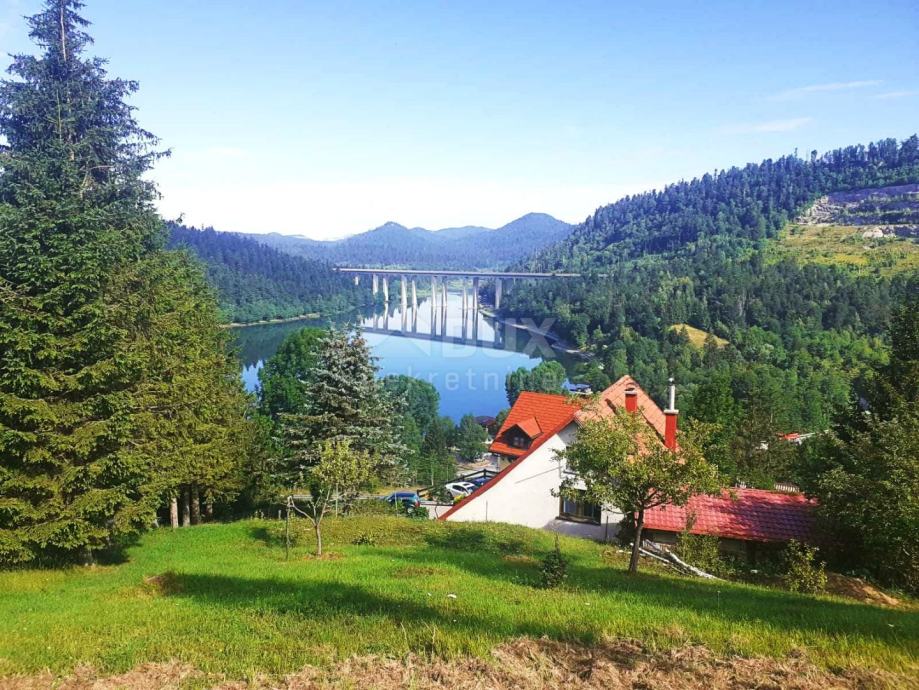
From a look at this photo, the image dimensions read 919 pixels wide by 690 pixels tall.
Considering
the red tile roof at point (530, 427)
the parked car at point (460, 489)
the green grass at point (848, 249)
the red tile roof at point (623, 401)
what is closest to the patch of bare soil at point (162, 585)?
the red tile roof at point (623, 401)

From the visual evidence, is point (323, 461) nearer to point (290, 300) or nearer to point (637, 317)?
point (637, 317)

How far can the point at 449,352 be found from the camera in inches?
3895

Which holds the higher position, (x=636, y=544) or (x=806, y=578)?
(x=636, y=544)

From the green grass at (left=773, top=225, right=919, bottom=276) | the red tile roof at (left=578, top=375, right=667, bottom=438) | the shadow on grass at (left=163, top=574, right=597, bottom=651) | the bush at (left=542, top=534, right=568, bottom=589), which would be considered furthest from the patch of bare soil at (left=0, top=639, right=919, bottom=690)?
the green grass at (left=773, top=225, right=919, bottom=276)

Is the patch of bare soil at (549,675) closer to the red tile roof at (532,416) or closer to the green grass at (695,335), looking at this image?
the red tile roof at (532,416)

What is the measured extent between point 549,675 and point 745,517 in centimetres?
1293

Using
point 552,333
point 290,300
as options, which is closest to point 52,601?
point 552,333

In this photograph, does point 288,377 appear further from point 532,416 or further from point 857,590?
point 857,590

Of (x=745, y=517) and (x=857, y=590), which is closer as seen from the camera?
(x=857, y=590)

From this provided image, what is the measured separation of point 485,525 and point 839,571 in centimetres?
912

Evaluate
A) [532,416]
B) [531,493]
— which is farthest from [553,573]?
[532,416]

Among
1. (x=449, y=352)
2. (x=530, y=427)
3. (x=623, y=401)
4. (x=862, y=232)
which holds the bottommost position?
(x=449, y=352)

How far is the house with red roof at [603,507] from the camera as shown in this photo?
16047mm

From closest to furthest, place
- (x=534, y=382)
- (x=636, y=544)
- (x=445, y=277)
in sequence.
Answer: (x=636, y=544) < (x=534, y=382) < (x=445, y=277)
